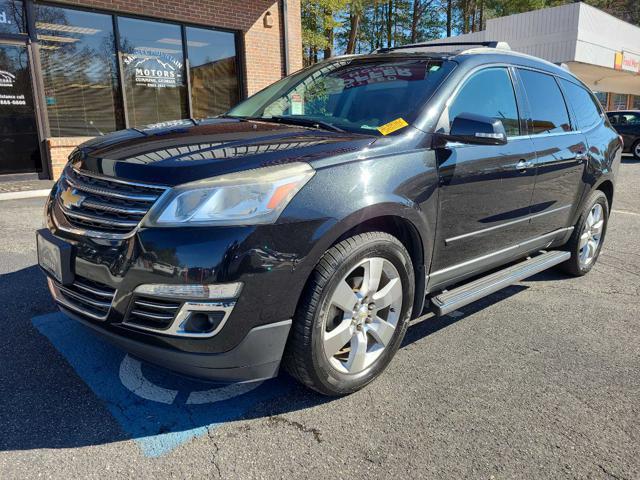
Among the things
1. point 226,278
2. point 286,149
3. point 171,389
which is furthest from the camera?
point 171,389

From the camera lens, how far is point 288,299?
7.14 ft

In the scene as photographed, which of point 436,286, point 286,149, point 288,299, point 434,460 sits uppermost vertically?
point 286,149

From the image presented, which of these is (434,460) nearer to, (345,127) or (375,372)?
(375,372)

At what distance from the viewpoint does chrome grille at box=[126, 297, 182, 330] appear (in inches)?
82.0

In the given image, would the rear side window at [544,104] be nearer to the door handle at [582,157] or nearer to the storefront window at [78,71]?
the door handle at [582,157]

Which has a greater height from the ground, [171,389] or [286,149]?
[286,149]

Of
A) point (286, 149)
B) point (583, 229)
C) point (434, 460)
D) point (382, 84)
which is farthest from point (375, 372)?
point (583, 229)

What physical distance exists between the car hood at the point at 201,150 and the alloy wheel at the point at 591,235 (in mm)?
2966

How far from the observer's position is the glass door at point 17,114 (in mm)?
8422

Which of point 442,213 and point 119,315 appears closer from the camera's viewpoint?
point 119,315

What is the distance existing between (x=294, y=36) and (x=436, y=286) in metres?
10.0

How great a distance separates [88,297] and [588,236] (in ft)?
14.0

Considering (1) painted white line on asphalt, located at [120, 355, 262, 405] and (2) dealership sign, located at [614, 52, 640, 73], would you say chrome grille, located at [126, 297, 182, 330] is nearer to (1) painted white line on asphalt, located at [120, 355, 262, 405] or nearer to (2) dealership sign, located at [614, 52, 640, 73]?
(1) painted white line on asphalt, located at [120, 355, 262, 405]

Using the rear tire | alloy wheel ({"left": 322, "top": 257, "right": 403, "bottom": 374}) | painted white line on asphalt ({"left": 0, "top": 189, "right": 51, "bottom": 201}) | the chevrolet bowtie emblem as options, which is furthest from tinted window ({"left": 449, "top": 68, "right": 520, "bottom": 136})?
painted white line on asphalt ({"left": 0, "top": 189, "right": 51, "bottom": 201})
